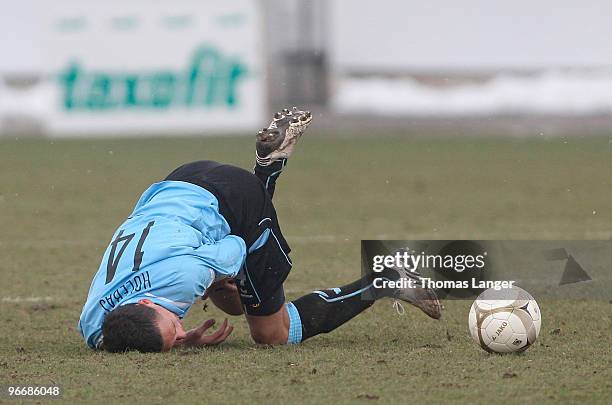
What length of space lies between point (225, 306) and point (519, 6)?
683 inches

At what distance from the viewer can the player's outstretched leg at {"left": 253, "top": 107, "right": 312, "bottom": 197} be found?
6043 millimetres

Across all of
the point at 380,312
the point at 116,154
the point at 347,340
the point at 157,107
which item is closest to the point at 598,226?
the point at 380,312

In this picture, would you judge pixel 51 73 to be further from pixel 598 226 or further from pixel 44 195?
pixel 598 226

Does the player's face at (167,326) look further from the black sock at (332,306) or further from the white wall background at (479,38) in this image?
the white wall background at (479,38)

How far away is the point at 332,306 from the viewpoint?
580 centimetres

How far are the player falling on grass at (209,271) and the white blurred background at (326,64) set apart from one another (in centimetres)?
1403

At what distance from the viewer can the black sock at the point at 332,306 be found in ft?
18.8

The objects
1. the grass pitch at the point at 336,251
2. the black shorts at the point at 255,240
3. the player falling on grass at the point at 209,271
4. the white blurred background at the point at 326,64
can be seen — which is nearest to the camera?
the grass pitch at the point at 336,251

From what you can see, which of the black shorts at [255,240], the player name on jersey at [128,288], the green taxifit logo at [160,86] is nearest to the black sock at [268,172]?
the black shorts at [255,240]

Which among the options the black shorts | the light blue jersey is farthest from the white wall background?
the light blue jersey

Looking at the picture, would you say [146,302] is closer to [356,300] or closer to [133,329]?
[133,329]

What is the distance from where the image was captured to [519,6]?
22156 millimetres

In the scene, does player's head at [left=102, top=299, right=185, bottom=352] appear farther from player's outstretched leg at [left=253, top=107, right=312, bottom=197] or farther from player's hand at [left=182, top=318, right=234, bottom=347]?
player's outstretched leg at [left=253, top=107, right=312, bottom=197]

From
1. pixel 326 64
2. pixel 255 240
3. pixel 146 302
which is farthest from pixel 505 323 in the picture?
pixel 326 64
